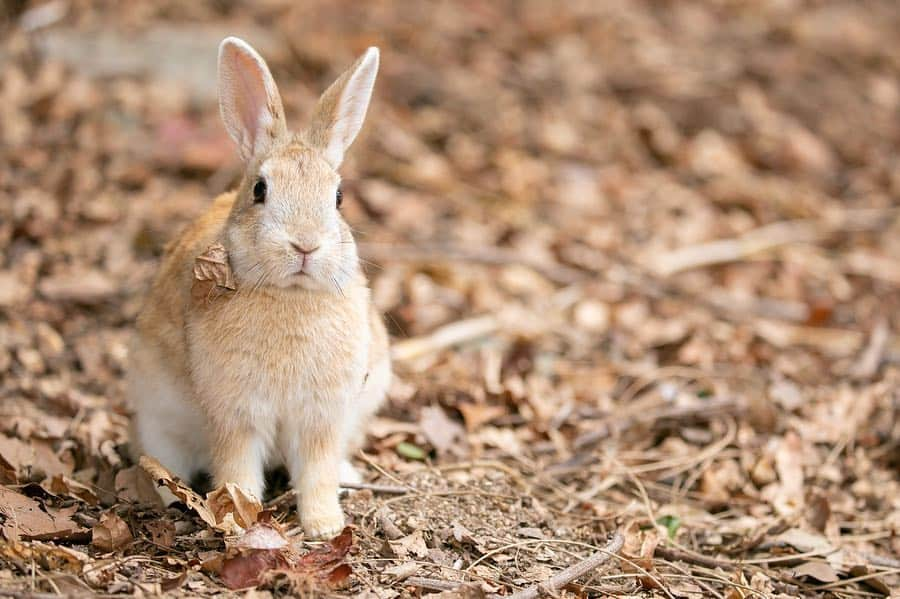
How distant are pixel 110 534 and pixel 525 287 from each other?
410 centimetres

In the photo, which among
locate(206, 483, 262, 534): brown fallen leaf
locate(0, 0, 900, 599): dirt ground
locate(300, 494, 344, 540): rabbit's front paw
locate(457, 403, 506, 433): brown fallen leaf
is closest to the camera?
locate(206, 483, 262, 534): brown fallen leaf

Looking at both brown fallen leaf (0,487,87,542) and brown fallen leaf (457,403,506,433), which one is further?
brown fallen leaf (457,403,506,433)

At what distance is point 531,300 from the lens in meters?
7.39

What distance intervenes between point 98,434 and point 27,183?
9.78 feet

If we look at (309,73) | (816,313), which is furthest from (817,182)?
(309,73)

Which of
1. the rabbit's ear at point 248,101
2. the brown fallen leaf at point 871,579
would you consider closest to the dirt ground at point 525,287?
the brown fallen leaf at point 871,579

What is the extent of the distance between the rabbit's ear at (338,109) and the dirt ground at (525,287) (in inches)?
17.7

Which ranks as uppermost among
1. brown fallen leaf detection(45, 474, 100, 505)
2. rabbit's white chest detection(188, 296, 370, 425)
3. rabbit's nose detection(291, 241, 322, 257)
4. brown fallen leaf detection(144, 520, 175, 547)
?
rabbit's nose detection(291, 241, 322, 257)

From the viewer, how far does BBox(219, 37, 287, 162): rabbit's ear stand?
13.8ft

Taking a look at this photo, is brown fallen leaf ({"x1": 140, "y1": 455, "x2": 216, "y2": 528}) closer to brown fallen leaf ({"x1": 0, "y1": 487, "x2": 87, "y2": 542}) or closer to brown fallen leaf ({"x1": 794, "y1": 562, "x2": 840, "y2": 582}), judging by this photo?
brown fallen leaf ({"x1": 0, "y1": 487, "x2": 87, "y2": 542})

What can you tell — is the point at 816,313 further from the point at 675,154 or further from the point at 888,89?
the point at 888,89

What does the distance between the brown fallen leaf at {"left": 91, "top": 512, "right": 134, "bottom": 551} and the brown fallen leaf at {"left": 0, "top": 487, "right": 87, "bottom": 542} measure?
2.9 inches

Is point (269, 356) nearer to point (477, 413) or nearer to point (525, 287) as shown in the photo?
point (477, 413)

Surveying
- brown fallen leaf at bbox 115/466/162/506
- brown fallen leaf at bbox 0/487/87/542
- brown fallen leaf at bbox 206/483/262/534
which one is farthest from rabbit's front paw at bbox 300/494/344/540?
brown fallen leaf at bbox 0/487/87/542
